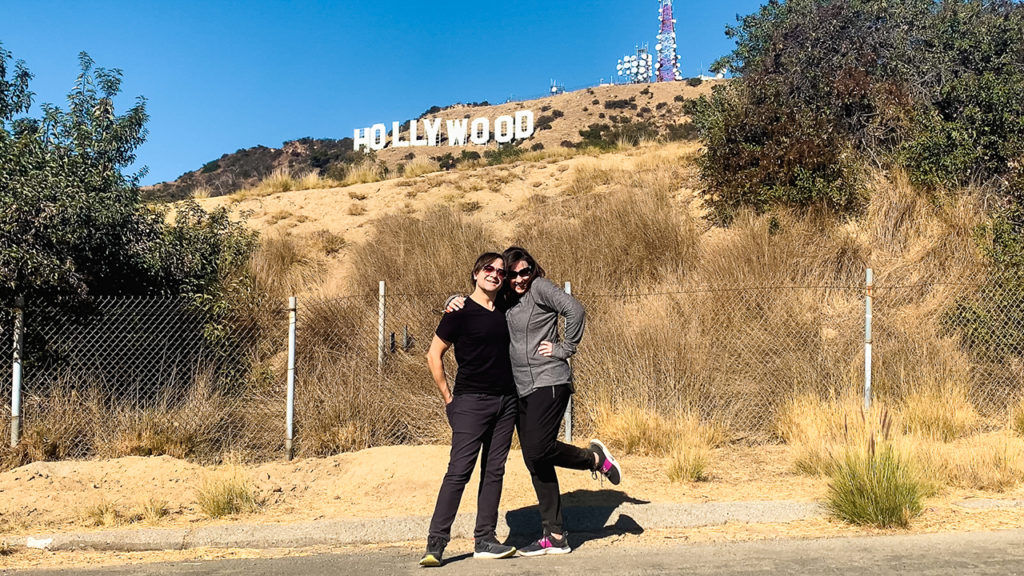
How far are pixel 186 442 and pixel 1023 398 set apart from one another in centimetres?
937

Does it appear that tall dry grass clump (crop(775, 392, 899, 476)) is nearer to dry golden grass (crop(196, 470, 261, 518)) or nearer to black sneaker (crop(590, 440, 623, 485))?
black sneaker (crop(590, 440, 623, 485))

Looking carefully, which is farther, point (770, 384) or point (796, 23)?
point (796, 23)

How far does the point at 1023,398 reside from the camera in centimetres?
941

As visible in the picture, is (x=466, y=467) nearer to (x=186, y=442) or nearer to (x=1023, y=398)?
(x=186, y=442)

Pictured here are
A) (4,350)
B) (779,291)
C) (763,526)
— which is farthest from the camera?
(779,291)

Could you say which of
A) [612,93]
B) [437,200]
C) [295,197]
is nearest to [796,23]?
[437,200]

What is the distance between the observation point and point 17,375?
26.0ft

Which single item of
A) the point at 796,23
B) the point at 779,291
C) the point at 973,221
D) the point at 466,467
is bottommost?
the point at 466,467

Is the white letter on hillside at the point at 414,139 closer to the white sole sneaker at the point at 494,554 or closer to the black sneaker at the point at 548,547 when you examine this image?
the black sneaker at the point at 548,547

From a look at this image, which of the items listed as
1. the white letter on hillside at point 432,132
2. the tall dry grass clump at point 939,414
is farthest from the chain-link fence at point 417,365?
the white letter on hillside at point 432,132

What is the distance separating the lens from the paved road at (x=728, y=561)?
4863mm

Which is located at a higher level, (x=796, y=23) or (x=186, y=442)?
(x=796, y=23)

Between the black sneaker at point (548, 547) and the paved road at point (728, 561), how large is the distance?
75 millimetres

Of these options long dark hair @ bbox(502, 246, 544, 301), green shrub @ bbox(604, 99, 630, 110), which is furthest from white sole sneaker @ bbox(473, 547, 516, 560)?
green shrub @ bbox(604, 99, 630, 110)
